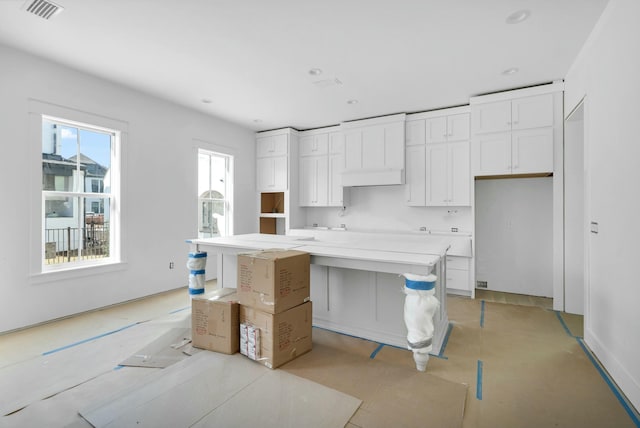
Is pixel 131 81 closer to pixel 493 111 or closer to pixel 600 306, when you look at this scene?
pixel 493 111

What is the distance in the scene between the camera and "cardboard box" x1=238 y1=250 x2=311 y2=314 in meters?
2.25

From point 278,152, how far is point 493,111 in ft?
11.6

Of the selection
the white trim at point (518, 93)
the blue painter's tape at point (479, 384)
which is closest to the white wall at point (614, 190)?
the blue painter's tape at point (479, 384)

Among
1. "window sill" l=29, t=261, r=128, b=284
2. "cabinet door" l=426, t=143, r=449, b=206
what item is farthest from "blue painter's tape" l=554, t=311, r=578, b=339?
"window sill" l=29, t=261, r=128, b=284

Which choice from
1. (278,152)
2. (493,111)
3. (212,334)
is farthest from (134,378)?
(493,111)

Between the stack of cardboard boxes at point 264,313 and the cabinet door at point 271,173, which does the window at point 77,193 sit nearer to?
the stack of cardboard boxes at point 264,313

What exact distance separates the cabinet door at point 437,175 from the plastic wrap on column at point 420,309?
8.97 feet

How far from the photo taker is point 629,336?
191cm

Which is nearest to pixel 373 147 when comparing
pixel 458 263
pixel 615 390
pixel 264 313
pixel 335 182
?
pixel 335 182

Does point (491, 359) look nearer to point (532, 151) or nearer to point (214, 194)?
point (532, 151)

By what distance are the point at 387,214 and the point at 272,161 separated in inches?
93.4

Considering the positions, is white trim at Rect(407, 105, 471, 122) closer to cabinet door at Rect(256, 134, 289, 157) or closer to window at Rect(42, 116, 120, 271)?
cabinet door at Rect(256, 134, 289, 157)

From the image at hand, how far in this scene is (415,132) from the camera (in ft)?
15.4

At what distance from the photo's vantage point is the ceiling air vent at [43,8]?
2230 millimetres
